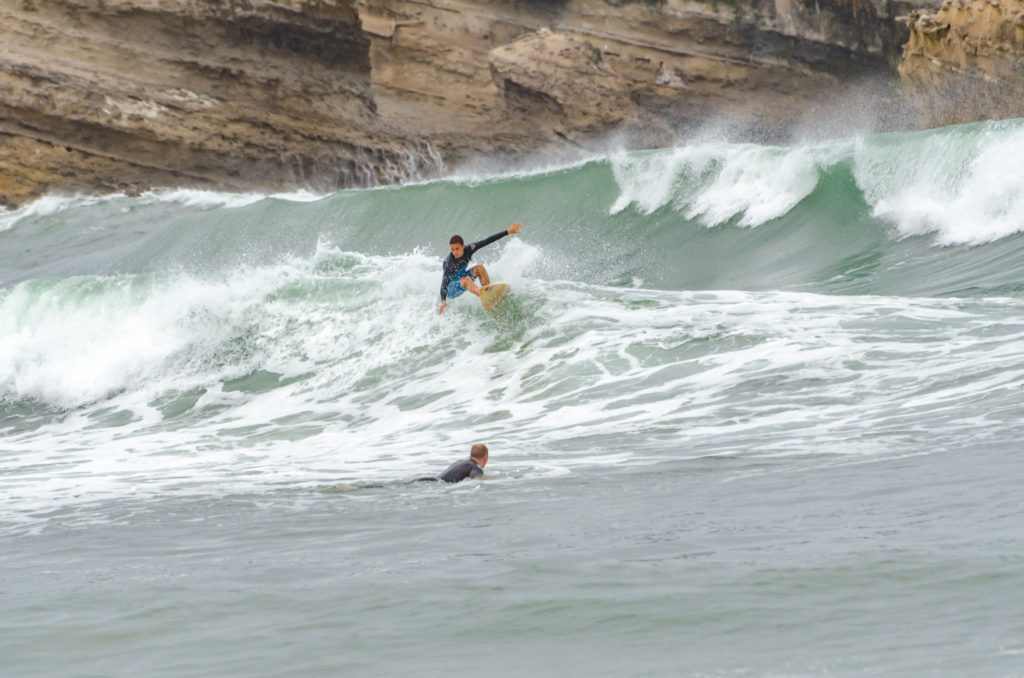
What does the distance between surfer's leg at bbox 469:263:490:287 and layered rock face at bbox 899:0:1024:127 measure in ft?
37.6

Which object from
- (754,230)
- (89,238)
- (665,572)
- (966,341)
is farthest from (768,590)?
(89,238)

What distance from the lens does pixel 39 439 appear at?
1189 cm

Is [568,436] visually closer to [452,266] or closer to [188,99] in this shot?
[452,266]

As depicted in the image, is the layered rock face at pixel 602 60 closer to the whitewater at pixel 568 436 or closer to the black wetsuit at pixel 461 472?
the whitewater at pixel 568 436

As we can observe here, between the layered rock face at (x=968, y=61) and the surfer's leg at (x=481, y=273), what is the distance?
1146cm

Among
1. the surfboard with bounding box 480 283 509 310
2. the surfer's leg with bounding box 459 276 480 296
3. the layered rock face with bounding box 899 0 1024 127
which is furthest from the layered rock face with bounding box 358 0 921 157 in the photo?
the surfboard with bounding box 480 283 509 310

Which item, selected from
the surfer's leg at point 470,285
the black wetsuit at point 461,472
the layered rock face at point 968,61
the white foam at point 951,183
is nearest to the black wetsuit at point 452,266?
the surfer's leg at point 470,285

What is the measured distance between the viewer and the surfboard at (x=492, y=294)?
12.9 metres

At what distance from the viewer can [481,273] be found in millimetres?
13273

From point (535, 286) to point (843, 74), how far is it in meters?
19.1

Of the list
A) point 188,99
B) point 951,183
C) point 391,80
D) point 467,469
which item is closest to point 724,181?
point 951,183

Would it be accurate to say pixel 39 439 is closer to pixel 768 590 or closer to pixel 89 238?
pixel 768 590

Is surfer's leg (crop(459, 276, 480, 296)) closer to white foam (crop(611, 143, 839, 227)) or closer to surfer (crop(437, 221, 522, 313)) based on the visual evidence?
surfer (crop(437, 221, 522, 313))

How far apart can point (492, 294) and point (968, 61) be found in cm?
1214
